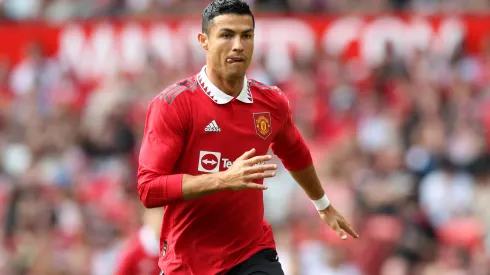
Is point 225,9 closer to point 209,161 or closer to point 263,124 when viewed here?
point 263,124

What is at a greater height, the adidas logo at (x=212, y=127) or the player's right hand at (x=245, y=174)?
the adidas logo at (x=212, y=127)

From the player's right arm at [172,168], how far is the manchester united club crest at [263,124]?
0.42 m

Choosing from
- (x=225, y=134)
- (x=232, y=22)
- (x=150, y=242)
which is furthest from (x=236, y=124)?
(x=150, y=242)

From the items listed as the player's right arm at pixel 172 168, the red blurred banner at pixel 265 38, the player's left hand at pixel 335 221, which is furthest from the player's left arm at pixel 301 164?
the red blurred banner at pixel 265 38

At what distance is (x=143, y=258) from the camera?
25.3 feet

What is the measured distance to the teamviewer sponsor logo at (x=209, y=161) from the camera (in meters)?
5.52

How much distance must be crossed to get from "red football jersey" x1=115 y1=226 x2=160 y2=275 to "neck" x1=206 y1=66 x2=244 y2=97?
2318 millimetres

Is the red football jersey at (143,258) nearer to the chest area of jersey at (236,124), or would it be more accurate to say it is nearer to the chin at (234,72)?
the chest area of jersey at (236,124)

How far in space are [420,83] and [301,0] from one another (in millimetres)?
2778

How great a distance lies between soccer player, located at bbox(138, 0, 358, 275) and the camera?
5352 mm

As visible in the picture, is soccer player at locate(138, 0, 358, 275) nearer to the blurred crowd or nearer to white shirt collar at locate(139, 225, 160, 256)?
white shirt collar at locate(139, 225, 160, 256)

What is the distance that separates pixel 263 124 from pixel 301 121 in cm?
680

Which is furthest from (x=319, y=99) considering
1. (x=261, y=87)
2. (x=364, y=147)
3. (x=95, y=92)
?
(x=261, y=87)

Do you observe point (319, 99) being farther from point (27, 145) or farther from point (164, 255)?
point (164, 255)
